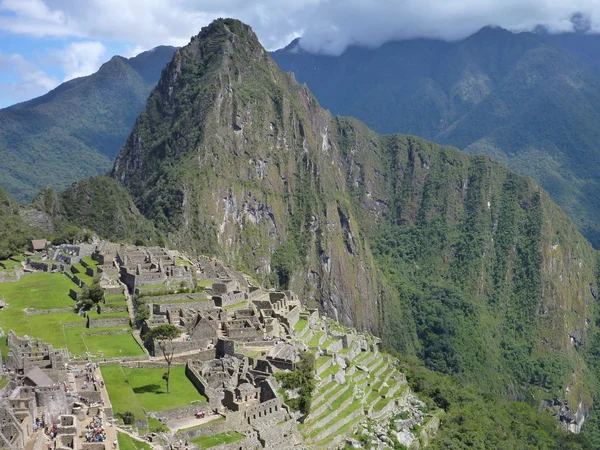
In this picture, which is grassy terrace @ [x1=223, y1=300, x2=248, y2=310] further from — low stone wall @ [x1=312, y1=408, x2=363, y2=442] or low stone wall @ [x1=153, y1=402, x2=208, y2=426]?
low stone wall @ [x1=153, y1=402, x2=208, y2=426]

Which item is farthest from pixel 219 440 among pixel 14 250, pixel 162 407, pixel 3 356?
pixel 14 250

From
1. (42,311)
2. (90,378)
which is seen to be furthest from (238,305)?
(90,378)

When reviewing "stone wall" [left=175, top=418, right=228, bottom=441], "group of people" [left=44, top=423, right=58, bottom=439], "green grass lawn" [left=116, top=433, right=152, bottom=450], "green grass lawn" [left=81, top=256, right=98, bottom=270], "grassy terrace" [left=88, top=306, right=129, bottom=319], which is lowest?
"stone wall" [left=175, top=418, right=228, bottom=441]

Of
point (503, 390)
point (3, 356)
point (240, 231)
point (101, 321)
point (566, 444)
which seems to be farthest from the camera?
point (240, 231)

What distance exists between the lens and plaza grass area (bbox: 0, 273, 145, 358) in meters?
50.4

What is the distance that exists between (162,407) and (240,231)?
149222 mm

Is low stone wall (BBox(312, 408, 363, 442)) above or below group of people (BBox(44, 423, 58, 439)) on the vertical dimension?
below

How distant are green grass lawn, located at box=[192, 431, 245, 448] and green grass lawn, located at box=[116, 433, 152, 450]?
3.36m

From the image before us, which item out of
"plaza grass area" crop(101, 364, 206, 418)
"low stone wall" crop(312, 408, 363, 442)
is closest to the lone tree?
"plaza grass area" crop(101, 364, 206, 418)

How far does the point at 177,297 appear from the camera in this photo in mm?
60938

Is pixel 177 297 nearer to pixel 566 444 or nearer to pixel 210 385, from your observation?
pixel 210 385

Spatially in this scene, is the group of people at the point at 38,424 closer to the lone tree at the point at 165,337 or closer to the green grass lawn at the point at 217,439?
the green grass lawn at the point at 217,439

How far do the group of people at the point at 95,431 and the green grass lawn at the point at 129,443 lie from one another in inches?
39.6

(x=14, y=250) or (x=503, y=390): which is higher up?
(x=14, y=250)
